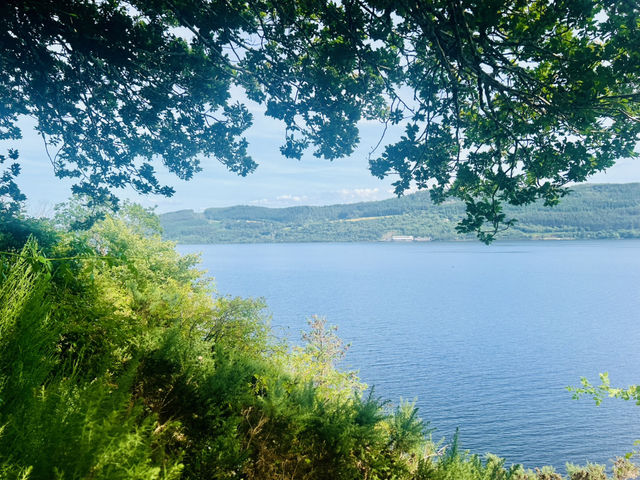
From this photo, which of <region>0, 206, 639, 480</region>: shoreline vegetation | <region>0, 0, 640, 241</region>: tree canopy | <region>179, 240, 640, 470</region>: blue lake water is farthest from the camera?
<region>179, 240, 640, 470</region>: blue lake water

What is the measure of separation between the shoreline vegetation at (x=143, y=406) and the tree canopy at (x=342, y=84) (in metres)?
2.72

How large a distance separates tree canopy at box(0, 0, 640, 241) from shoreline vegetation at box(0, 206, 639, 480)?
107 inches

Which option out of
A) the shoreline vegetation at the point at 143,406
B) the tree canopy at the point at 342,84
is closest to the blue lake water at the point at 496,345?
the shoreline vegetation at the point at 143,406

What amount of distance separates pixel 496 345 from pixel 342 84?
4949 centimetres

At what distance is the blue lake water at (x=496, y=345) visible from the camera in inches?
1126

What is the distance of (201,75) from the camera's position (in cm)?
683

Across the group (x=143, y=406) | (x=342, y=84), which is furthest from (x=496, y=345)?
(x=143, y=406)

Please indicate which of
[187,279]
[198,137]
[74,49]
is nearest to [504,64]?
[198,137]

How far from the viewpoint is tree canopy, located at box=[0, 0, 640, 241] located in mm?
4480

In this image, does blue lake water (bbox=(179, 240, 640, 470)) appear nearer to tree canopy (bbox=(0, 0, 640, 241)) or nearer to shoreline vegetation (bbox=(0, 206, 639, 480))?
shoreline vegetation (bbox=(0, 206, 639, 480))

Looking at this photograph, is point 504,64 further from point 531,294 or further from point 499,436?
point 531,294

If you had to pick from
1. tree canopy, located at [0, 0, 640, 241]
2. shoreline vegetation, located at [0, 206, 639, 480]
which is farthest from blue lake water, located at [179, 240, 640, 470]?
tree canopy, located at [0, 0, 640, 241]

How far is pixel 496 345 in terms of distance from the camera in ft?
159

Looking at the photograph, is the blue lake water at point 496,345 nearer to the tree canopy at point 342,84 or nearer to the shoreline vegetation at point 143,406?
the shoreline vegetation at point 143,406
